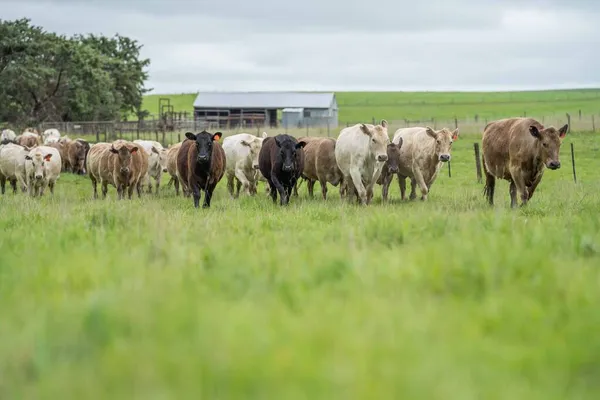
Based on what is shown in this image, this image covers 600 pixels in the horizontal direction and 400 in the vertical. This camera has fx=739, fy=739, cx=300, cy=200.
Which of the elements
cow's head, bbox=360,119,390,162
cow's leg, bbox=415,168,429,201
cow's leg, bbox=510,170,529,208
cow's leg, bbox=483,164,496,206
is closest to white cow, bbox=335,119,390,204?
cow's head, bbox=360,119,390,162

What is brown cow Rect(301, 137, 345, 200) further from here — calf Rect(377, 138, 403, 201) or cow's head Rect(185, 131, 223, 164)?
cow's head Rect(185, 131, 223, 164)

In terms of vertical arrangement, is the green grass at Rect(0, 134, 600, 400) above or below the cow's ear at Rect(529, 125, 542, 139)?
below

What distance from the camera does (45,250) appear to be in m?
6.35

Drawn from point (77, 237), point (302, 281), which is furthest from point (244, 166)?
point (302, 281)

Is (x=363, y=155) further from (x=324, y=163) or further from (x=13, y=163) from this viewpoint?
(x=13, y=163)

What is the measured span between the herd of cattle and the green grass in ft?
25.3

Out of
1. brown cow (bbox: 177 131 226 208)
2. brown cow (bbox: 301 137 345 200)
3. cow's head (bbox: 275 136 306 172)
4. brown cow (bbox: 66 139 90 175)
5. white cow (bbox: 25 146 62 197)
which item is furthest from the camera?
brown cow (bbox: 66 139 90 175)

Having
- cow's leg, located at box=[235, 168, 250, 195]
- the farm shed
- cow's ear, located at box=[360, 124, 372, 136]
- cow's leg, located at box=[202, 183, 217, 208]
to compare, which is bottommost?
cow's leg, located at box=[202, 183, 217, 208]

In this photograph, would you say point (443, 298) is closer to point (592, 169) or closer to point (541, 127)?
point (541, 127)

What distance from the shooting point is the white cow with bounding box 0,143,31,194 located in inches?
930

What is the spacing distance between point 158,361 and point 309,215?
7.52 m

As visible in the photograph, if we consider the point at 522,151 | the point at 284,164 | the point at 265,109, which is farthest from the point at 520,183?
the point at 265,109

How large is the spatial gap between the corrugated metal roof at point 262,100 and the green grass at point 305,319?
246 feet

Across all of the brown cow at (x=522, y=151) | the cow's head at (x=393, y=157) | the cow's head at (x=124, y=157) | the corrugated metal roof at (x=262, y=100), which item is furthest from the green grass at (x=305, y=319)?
the corrugated metal roof at (x=262, y=100)
